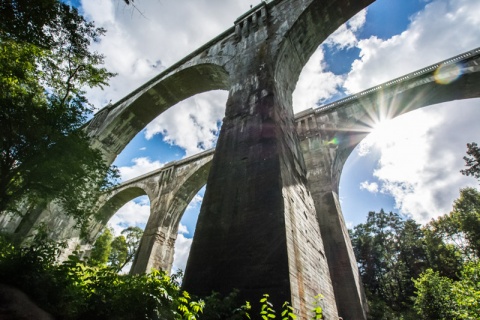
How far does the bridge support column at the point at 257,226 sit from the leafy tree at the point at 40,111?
6128 mm

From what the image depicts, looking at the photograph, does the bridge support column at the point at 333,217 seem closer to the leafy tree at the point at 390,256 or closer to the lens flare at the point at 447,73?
the lens flare at the point at 447,73

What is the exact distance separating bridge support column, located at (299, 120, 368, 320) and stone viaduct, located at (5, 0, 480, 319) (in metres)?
0.03

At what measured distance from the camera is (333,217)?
8.14 meters

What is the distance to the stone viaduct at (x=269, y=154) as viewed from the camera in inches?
118

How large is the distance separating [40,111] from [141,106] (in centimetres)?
439

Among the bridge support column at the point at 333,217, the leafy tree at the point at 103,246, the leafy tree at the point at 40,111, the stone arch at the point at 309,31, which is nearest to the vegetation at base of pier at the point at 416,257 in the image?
the bridge support column at the point at 333,217

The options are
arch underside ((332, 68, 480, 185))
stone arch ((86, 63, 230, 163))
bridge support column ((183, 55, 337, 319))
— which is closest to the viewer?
bridge support column ((183, 55, 337, 319))

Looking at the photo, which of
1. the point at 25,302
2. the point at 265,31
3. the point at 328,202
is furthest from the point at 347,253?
the point at 25,302

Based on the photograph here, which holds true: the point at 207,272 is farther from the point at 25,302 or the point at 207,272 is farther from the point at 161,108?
the point at 161,108

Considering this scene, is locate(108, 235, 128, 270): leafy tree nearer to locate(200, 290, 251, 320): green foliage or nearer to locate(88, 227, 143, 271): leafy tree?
locate(88, 227, 143, 271): leafy tree

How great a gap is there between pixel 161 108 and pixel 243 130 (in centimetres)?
842

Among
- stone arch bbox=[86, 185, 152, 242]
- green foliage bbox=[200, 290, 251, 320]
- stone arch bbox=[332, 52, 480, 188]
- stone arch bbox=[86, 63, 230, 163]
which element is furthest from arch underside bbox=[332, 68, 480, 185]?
stone arch bbox=[86, 185, 152, 242]

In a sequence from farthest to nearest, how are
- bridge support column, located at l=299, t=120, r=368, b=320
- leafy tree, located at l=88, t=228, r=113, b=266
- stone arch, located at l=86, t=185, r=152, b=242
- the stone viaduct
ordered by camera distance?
leafy tree, located at l=88, t=228, r=113, b=266, stone arch, located at l=86, t=185, r=152, b=242, bridge support column, located at l=299, t=120, r=368, b=320, the stone viaduct

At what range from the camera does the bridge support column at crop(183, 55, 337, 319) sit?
2.71 metres
